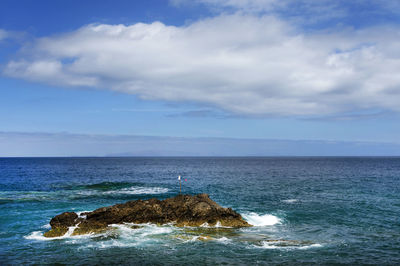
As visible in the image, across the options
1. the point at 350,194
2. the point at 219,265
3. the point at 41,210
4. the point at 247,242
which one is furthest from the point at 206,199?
the point at 350,194

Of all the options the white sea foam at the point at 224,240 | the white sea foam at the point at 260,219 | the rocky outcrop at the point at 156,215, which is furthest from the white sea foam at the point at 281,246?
the white sea foam at the point at 260,219

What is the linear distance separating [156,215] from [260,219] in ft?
39.5

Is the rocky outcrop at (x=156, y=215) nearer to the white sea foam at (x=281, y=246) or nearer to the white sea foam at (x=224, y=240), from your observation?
the white sea foam at (x=224, y=240)

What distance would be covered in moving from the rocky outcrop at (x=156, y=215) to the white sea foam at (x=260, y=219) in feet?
6.52

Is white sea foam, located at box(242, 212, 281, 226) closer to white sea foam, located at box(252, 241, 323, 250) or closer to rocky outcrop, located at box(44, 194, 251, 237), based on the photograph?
rocky outcrop, located at box(44, 194, 251, 237)

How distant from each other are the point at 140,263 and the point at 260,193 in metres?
40.3

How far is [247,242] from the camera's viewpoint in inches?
1017

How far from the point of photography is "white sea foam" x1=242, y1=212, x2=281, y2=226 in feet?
110

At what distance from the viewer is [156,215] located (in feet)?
108

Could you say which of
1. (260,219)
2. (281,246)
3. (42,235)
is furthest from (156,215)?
(281,246)

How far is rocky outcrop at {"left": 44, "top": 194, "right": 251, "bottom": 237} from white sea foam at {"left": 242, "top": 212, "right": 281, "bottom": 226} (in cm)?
199

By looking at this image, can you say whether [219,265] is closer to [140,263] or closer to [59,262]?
[140,263]

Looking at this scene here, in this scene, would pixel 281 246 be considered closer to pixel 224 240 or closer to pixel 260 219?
pixel 224 240

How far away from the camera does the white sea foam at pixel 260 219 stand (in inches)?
1319
